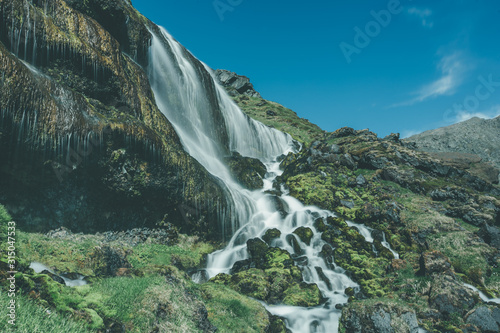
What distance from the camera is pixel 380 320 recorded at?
463 inches

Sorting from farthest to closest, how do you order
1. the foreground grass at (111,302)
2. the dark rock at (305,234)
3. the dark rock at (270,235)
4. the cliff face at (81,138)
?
1. the dark rock at (305,234)
2. the dark rock at (270,235)
3. the cliff face at (81,138)
4. the foreground grass at (111,302)

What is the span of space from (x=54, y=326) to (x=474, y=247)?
28.3 metres

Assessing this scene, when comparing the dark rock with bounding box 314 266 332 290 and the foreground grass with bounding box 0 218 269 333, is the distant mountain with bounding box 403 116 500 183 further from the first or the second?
the foreground grass with bounding box 0 218 269 333

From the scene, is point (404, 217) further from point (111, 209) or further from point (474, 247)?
point (111, 209)

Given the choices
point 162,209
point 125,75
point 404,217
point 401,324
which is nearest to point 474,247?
point 404,217

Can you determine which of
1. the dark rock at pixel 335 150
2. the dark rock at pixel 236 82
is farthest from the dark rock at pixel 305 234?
the dark rock at pixel 236 82

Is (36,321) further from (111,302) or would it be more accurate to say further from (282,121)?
(282,121)

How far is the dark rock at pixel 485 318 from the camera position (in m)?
13.0

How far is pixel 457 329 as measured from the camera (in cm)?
1283

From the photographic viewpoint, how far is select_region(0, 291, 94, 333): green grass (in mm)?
4102

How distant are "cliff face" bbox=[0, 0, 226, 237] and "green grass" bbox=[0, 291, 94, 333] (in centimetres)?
1366

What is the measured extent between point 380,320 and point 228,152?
30.9 meters

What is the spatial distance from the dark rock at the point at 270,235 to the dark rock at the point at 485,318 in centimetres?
1341

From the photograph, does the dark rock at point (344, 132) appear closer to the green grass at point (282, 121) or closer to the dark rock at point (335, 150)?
the green grass at point (282, 121)
